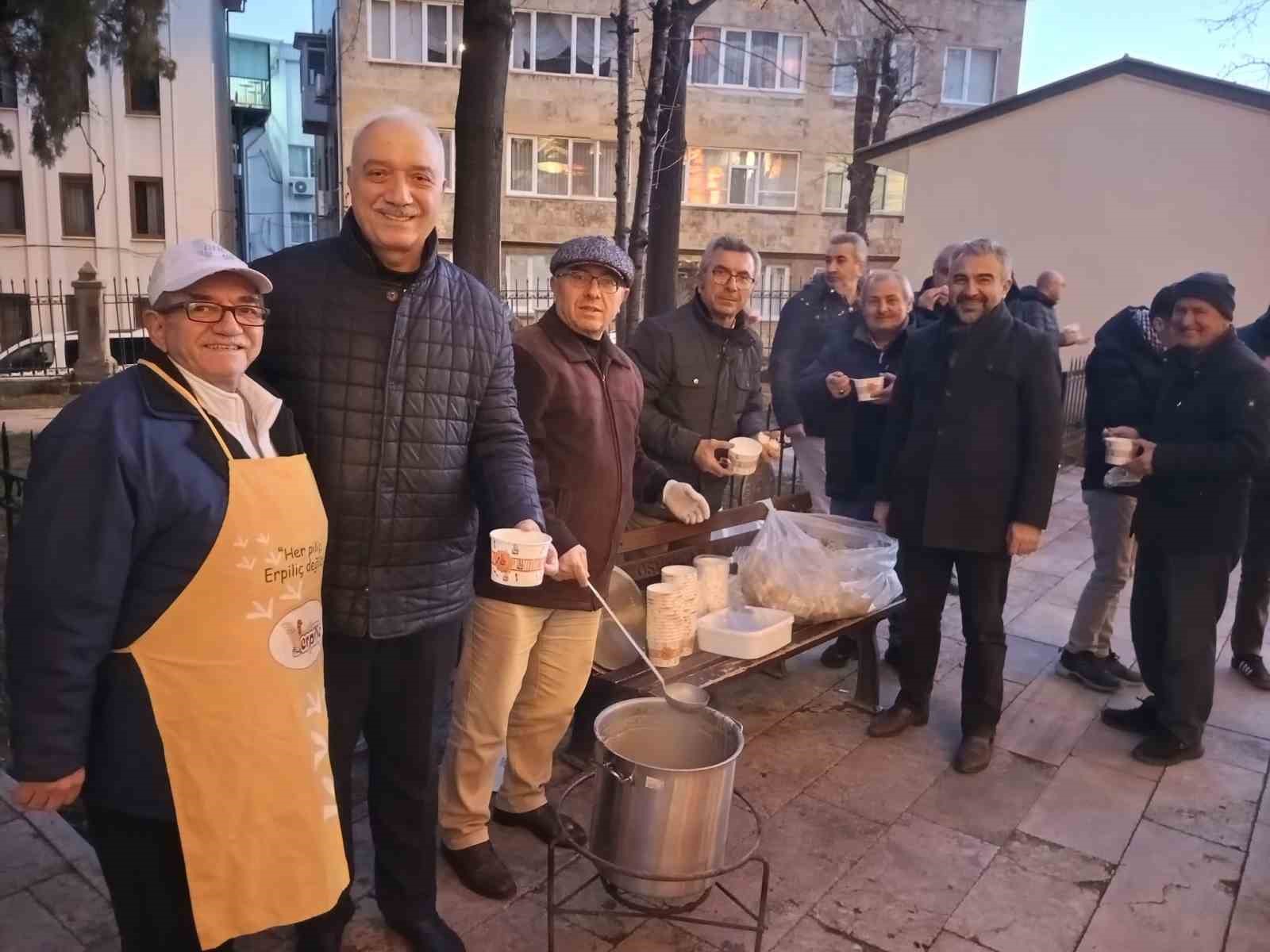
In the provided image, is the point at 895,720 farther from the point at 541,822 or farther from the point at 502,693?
the point at 502,693

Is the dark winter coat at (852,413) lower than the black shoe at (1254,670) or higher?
higher

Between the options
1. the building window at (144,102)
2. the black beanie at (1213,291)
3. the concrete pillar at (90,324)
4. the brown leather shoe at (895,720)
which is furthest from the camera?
the building window at (144,102)

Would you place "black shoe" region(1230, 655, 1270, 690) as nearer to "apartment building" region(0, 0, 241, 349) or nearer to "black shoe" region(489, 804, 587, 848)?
"black shoe" region(489, 804, 587, 848)

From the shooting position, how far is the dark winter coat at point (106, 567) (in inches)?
68.9

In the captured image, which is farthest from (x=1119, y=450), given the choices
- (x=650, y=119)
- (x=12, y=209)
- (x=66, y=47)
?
(x=12, y=209)

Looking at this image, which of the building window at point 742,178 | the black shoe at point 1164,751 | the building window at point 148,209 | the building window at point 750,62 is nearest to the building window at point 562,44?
the building window at point 750,62

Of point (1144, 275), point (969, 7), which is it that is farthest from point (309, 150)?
point (1144, 275)

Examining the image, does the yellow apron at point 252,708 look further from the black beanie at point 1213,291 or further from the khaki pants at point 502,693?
the black beanie at point 1213,291

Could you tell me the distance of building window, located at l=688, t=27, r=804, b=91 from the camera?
24.3 metres

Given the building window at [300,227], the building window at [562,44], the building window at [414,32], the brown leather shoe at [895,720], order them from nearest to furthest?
the brown leather shoe at [895,720], the building window at [414,32], the building window at [562,44], the building window at [300,227]

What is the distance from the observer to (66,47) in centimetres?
596

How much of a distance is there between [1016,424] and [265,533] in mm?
2912

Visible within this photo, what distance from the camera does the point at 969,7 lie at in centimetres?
2491

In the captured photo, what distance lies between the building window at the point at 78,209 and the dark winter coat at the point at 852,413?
913 inches
